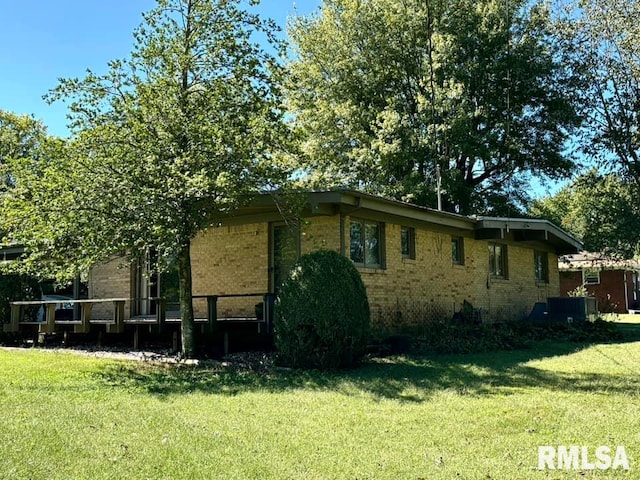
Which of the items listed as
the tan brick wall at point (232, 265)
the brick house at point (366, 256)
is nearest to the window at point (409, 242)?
the brick house at point (366, 256)

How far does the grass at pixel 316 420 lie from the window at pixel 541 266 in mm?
10617

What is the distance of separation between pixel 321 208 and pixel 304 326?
2.98 m

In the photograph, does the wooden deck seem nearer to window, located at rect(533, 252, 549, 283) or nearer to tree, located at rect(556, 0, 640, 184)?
window, located at rect(533, 252, 549, 283)

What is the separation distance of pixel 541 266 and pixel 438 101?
8060mm

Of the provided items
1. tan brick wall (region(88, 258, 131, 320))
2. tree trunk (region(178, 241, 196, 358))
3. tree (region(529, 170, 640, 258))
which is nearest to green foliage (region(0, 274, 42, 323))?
tan brick wall (region(88, 258, 131, 320))

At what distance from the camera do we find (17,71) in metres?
14.4

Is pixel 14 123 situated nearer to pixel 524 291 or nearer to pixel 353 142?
pixel 353 142

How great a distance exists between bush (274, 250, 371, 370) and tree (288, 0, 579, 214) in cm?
1470

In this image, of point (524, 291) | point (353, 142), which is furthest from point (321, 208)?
point (353, 142)

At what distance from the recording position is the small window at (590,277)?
34.7 m

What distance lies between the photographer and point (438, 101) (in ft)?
80.6

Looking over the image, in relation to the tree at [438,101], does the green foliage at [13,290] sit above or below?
below

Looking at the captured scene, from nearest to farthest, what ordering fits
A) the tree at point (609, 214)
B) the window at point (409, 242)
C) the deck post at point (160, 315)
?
1. the deck post at point (160, 315)
2. the window at point (409, 242)
3. the tree at point (609, 214)

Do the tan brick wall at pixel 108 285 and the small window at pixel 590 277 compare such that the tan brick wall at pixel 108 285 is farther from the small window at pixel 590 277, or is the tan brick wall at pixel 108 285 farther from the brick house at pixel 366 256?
the small window at pixel 590 277
